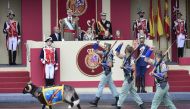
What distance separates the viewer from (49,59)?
19.4 metres

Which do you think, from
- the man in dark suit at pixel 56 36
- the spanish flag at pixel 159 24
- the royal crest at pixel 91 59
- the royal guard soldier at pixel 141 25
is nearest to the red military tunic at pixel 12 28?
the man in dark suit at pixel 56 36

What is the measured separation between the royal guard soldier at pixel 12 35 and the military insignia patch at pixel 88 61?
370 centimetres

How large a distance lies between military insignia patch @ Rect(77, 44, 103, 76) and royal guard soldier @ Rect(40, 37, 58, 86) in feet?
2.95

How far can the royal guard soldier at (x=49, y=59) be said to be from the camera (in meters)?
19.4

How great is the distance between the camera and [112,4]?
74.9 ft

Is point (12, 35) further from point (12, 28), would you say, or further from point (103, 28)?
point (103, 28)

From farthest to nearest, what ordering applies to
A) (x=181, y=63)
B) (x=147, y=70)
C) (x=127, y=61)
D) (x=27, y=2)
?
(x=27, y=2), (x=181, y=63), (x=147, y=70), (x=127, y=61)

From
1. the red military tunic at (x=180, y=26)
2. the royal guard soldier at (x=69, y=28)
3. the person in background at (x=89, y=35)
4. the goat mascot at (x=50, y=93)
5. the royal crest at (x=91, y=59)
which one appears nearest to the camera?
the goat mascot at (x=50, y=93)

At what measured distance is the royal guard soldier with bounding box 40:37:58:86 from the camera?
19391 millimetres

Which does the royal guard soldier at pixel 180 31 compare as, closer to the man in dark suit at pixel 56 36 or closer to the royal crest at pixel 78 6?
the royal crest at pixel 78 6

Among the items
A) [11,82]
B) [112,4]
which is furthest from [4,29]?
[112,4]

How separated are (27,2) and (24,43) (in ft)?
5.60

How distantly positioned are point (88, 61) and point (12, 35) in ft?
13.7

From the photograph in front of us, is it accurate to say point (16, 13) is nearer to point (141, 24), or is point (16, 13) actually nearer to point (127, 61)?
point (141, 24)
